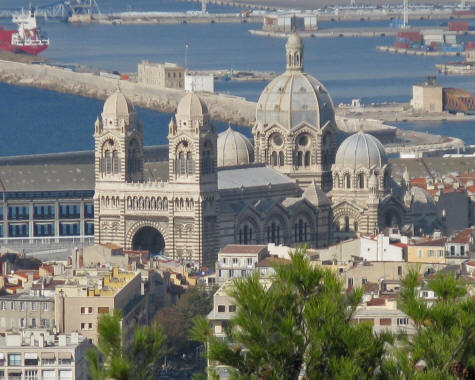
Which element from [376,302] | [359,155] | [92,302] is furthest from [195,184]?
[376,302]

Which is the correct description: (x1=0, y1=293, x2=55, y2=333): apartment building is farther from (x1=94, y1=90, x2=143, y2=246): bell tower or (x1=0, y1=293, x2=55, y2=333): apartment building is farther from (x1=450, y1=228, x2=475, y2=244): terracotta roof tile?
(x1=450, y1=228, x2=475, y2=244): terracotta roof tile

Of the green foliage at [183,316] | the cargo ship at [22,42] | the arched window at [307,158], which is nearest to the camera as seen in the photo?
the green foliage at [183,316]

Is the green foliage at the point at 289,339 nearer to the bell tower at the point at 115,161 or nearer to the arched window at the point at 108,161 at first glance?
the bell tower at the point at 115,161

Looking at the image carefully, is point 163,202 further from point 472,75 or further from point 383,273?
point 472,75

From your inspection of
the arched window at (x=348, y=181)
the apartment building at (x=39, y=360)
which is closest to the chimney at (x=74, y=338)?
the apartment building at (x=39, y=360)

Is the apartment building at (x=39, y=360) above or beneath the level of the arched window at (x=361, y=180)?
beneath

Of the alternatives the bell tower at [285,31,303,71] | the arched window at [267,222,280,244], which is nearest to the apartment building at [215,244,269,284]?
the arched window at [267,222,280,244]
